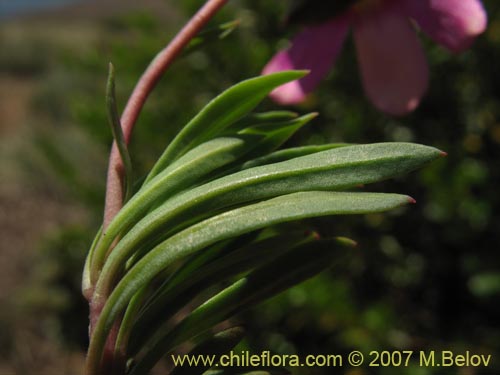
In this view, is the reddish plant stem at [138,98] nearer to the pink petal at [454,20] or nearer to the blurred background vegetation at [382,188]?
the pink petal at [454,20]

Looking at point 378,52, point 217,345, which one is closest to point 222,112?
point 217,345

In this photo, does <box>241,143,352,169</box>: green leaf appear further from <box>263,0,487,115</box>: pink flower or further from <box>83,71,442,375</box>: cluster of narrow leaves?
<box>263,0,487,115</box>: pink flower

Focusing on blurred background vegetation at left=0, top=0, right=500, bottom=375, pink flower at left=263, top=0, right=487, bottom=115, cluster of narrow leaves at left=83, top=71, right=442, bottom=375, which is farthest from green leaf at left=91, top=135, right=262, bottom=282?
blurred background vegetation at left=0, top=0, right=500, bottom=375

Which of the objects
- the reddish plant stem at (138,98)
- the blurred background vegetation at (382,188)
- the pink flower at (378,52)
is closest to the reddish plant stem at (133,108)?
the reddish plant stem at (138,98)

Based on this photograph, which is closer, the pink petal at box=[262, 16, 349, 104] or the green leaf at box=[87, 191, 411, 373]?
the green leaf at box=[87, 191, 411, 373]

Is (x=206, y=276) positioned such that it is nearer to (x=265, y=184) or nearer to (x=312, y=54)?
(x=265, y=184)

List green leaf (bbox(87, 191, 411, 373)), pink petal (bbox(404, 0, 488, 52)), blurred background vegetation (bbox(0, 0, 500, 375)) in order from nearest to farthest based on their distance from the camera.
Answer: green leaf (bbox(87, 191, 411, 373)), pink petal (bbox(404, 0, 488, 52)), blurred background vegetation (bbox(0, 0, 500, 375))
